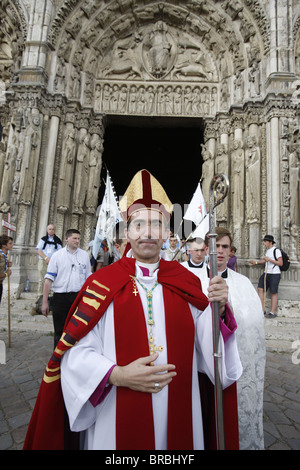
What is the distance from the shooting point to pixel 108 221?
6711 millimetres

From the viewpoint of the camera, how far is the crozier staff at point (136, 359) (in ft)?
4.32

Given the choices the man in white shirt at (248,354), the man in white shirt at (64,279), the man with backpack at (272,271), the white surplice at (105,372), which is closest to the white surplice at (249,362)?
the man in white shirt at (248,354)

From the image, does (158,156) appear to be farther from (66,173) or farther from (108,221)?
(108,221)

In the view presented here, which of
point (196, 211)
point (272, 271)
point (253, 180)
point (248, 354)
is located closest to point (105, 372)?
point (248, 354)

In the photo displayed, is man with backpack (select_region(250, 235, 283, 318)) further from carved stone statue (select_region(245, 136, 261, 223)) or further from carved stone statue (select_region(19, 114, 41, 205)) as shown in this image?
carved stone statue (select_region(19, 114, 41, 205))

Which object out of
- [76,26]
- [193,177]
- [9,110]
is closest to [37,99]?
[9,110]

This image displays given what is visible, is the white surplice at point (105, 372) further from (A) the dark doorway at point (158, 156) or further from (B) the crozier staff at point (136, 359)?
(A) the dark doorway at point (158, 156)

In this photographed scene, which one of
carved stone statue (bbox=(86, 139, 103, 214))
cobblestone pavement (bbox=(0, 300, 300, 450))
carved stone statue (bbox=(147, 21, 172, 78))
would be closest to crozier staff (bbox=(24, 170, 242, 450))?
cobblestone pavement (bbox=(0, 300, 300, 450))

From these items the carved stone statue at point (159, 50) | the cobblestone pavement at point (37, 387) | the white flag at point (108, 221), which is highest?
the carved stone statue at point (159, 50)

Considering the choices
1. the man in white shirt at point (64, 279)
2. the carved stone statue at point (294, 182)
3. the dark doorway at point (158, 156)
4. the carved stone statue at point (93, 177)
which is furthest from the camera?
the dark doorway at point (158, 156)

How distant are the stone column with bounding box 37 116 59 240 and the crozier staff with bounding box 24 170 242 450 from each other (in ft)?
25.0

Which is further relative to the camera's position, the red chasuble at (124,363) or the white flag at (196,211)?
the white flag at (196,211)

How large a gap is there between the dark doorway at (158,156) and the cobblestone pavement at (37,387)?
10654 mm

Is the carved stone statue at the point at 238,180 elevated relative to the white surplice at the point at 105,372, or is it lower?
elevated
